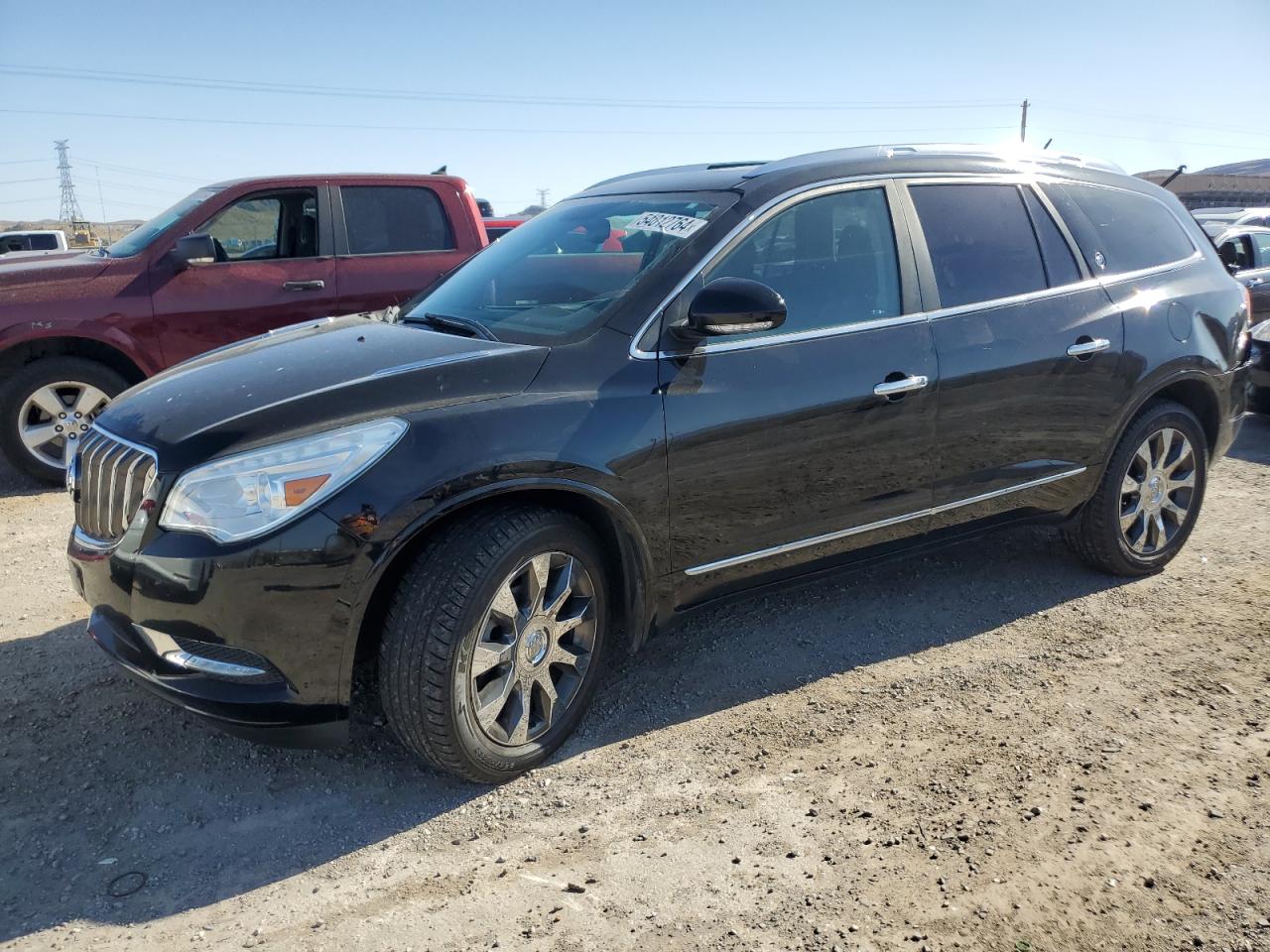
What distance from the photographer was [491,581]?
2857 millimetres

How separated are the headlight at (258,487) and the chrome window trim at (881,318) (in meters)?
1.05

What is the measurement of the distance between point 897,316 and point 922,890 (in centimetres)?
209

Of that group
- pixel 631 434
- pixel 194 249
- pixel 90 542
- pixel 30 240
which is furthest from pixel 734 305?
pixel 30 240

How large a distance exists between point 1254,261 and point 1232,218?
1.47m

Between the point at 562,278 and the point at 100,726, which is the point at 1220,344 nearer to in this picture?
the point at 562,278

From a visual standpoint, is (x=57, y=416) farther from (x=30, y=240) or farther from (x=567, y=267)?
(x=30, y=240)

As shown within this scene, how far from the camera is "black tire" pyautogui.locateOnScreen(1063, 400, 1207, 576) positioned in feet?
14.8

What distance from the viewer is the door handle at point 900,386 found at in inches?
144

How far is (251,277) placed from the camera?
674 cm

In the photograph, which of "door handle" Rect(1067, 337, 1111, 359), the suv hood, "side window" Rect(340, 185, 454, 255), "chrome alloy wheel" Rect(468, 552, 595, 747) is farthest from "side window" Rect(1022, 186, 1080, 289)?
"side window" Rect(340, 185, 454, 255)

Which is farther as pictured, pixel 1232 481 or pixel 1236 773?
pixel 1232 481

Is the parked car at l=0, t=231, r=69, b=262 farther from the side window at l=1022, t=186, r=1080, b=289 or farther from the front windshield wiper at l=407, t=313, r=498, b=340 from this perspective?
the side window at l=1022, t=186, r=1080, b=289

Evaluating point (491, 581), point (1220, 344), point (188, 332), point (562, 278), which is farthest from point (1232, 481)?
point (188, 332)

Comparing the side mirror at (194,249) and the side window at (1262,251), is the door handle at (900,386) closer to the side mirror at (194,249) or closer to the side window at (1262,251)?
the side mirror at (194,249)
